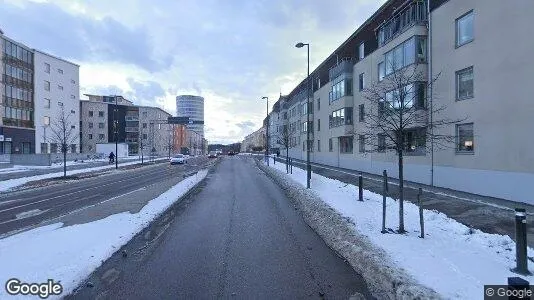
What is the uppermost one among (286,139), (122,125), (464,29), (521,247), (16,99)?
(16,99)

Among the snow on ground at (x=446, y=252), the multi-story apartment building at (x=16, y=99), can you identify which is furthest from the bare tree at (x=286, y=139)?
the multi-story apartment building at (x=16, y=99)

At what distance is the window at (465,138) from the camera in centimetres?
1830

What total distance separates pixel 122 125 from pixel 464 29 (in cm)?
10378

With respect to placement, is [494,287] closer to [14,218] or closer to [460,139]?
[14,218]

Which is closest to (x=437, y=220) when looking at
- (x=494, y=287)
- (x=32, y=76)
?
(x=494, y=287)

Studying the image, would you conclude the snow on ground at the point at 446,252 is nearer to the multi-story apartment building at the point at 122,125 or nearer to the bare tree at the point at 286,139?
the bare tree at the point at 286,139

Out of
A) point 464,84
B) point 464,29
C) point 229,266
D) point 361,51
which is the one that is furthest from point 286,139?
point 229,266

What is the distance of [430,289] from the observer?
541cm

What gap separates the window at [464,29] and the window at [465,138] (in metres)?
3.95

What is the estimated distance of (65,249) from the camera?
7.95 metres

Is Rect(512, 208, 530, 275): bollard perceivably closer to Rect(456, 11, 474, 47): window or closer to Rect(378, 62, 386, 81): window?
Rect(456, 11, 474, 47): window

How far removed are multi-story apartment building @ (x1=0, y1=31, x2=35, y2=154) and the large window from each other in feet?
141

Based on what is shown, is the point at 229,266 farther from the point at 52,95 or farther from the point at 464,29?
the point at 52,95

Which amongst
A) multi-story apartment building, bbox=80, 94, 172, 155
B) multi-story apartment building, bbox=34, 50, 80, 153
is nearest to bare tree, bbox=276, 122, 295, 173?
multi-story apartment building, bbox=34, 50, 80, 153
